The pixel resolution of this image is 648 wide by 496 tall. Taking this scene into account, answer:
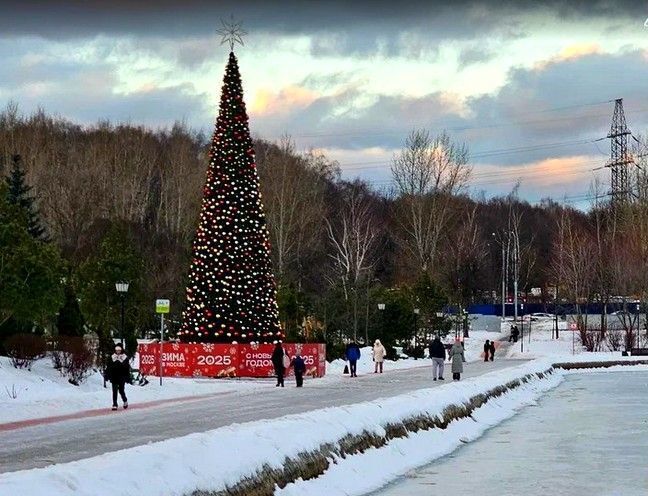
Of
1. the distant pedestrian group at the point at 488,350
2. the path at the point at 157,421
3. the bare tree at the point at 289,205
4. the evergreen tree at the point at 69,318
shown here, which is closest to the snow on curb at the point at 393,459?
the path at the point at 157,421

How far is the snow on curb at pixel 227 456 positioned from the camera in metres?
8.86

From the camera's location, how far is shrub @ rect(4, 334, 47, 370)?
30688 millimetres

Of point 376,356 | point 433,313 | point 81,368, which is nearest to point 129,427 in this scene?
point 81,368

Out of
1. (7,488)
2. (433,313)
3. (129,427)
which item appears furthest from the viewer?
(433,313)

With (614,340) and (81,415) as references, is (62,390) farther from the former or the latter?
(614,340)

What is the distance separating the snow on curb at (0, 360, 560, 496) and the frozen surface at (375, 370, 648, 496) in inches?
37.1

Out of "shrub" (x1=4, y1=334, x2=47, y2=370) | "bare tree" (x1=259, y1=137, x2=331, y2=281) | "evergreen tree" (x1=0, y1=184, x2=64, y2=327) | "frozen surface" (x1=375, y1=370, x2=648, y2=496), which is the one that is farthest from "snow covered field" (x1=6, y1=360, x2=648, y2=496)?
"bare tree" (x1=259, y1=137, x2=331, y2=281)

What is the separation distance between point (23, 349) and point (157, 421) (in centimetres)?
862

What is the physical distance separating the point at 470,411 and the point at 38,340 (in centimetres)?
1286

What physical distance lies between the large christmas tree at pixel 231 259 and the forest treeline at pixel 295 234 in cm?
679

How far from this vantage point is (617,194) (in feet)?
328

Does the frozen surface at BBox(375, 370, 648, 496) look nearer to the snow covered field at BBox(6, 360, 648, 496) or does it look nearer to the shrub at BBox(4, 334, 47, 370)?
the snow covered field at BBox(6, 360, 648, 496)

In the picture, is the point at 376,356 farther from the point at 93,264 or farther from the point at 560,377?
the point at 93,264

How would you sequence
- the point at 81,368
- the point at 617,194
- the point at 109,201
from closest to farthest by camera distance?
the point at 81,368, the point at 109,201, the point at 617,194
